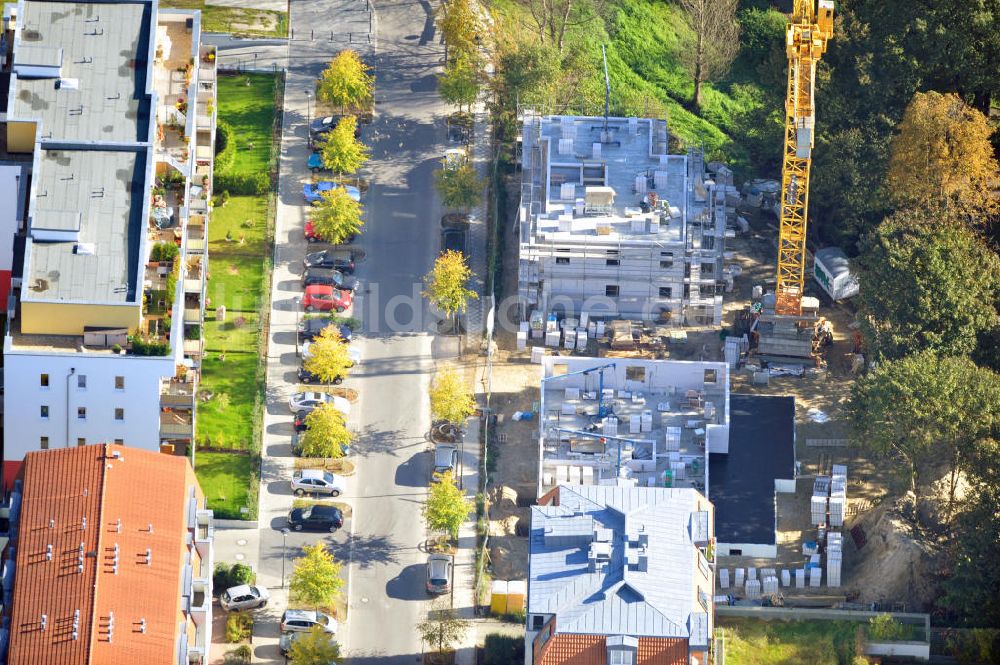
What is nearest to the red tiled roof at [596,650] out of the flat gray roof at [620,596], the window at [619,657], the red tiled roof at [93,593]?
the flat gray roof at [620,596]

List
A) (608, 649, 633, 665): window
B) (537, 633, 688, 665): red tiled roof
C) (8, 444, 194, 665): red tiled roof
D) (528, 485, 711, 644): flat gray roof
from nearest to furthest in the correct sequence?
(608, 649, 633, 665): window
(8, 444, 194, 665): red tiled roof
(537, 633, 688, 665): red tiled roof
(528, 485, 711, 644): flat gray roof

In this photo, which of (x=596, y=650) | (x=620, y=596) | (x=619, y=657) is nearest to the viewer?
(x=619, y=657)

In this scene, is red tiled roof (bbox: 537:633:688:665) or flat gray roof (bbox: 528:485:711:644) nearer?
red tiled roof (bbox: 537:633:688:665)

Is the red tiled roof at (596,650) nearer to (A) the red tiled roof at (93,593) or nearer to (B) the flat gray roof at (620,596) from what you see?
(B) the flat gray roof at (620,596)

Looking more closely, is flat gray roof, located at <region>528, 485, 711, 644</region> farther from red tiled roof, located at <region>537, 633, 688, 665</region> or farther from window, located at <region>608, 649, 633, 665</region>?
window, located at <region>608, 649, 633, 665</region>

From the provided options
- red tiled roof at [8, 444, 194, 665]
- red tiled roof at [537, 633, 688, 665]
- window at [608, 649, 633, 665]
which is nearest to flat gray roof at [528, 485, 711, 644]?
red tiled roof at [537, 633, 688, 665]

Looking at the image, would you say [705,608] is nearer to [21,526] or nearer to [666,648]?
[666,648]

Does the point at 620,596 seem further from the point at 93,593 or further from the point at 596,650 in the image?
the point at 93,593

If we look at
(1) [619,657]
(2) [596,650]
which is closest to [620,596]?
(2) [596,650]
